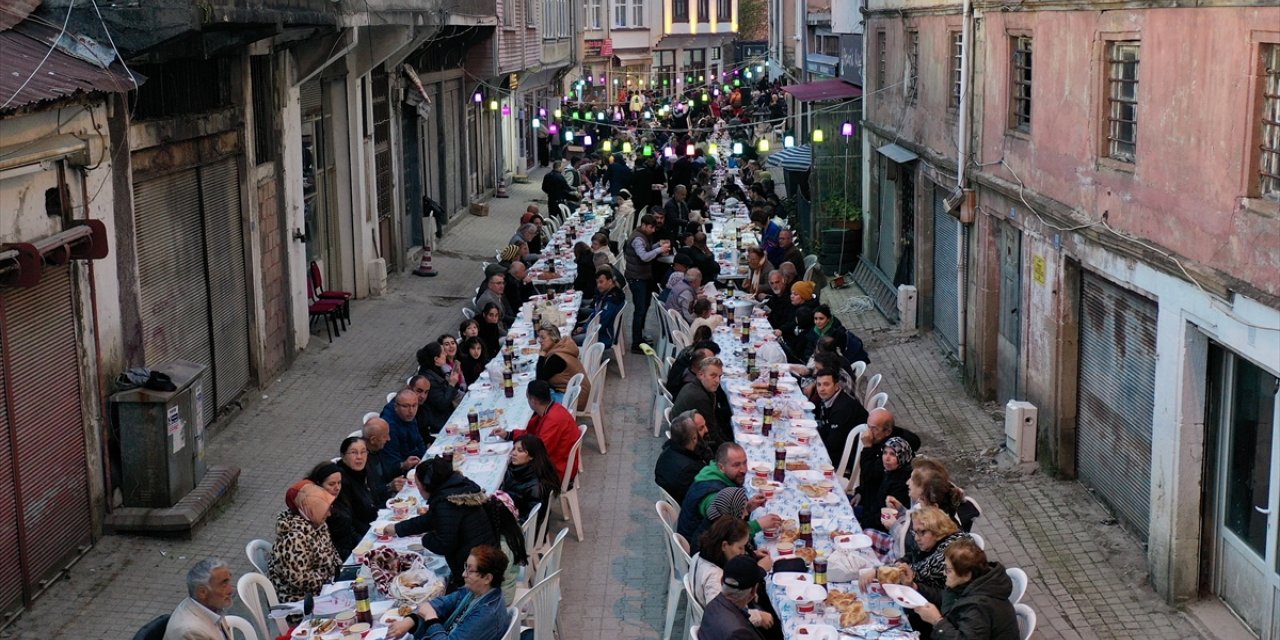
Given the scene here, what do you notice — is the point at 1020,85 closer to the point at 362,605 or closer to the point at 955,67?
the point at 955,67

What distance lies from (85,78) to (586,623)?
5.72 m

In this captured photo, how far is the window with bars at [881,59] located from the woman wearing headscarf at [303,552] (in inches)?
670

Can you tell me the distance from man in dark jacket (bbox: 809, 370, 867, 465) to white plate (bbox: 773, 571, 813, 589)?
371 centimetres

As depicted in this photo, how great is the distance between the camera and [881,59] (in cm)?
2580

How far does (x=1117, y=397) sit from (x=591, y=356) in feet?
18.2

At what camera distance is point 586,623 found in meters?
11.0

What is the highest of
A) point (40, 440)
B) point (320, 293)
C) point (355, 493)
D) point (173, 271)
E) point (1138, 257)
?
point (1138, 257)

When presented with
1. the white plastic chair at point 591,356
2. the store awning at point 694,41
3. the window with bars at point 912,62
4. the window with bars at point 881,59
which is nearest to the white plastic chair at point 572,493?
the white plastic chair at point 591,356

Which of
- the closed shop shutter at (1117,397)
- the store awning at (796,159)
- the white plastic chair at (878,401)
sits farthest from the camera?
the store awning at (796,159)

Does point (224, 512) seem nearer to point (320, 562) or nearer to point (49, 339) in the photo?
point (49, 339)

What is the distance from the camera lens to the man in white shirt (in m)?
8.23

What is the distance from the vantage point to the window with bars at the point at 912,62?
22172 mm

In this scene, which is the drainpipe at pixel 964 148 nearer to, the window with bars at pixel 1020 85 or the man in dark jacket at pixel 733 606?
the window with bars at pixel 1020 85

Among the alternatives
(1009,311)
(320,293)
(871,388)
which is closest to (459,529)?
(871,388)
